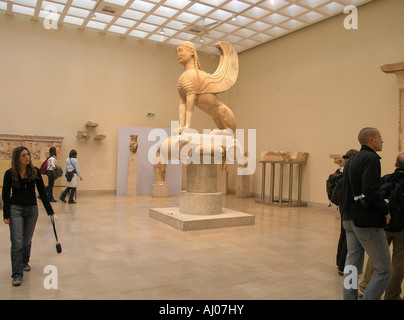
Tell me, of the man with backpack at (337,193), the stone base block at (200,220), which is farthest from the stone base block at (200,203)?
the man with backpack at (337,193)

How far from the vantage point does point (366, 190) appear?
287cm

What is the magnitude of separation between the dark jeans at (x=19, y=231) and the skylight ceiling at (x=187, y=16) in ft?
25.9

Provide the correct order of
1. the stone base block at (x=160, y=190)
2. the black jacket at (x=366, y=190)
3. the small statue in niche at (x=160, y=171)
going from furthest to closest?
the small statue in niche at (x=160, y=171) → the stone base block at (x=160, y=190) → the black jacket at (x=366, y=190)

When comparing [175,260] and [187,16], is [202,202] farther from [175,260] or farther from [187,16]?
[187,16]

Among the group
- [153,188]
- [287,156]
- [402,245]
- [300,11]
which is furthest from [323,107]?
[402,245]

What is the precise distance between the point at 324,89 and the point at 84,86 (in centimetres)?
800

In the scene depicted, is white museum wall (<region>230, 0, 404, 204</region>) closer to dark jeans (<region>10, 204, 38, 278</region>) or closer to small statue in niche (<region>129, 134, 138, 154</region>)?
small statue in niche (<region>129, 134, 138, 154</region>)

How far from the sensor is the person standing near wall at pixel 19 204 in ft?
12.7

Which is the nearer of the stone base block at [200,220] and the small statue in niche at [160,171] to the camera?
the stone base block at [200,220]

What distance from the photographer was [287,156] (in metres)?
10.9

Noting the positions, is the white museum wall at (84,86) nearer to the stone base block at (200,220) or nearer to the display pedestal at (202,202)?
the stone base block at (200,220)

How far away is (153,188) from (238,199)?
9.76 feet

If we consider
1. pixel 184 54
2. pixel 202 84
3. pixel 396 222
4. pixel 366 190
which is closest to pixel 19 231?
pixel 366 190

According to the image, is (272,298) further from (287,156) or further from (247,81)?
(247,81)
